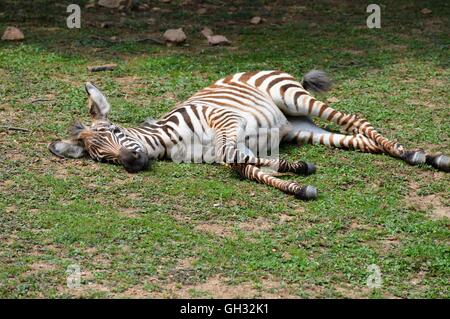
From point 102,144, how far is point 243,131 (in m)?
1.51

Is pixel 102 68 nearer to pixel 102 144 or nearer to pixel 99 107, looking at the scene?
pixel 99 107

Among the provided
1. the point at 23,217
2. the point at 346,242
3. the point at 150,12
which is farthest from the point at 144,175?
the point at 150,12

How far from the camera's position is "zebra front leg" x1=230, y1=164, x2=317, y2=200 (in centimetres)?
884

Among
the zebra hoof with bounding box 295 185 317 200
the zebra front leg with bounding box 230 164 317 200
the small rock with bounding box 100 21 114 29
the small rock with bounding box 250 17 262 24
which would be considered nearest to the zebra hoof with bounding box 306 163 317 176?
the zebra front leg with bounding box 230 164 317 200

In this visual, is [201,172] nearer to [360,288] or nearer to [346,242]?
[346,242]

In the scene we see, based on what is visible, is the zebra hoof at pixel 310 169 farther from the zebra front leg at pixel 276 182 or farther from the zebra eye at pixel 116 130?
the zebra eye at pixel 116 130

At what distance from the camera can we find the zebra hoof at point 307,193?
28.9 feet

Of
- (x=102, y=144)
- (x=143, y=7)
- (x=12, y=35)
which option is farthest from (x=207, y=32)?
(x=102, y=144)

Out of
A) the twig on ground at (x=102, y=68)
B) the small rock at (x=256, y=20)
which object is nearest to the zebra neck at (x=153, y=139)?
the twig on ground at (x=102, y=68)

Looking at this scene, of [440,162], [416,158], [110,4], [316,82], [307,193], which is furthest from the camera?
[110,4]

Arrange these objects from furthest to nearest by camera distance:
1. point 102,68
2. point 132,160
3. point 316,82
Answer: point 102,68 < point 316,82 < point 132,160

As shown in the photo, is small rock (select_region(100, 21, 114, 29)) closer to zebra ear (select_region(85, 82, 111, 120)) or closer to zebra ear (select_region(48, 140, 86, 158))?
zebra ear (select_region(85, 82, 111, 120))

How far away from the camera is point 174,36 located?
46.4 feet

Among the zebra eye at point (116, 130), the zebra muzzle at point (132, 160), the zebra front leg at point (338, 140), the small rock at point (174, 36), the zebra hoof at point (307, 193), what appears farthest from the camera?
the small rock at point (174, 36)
